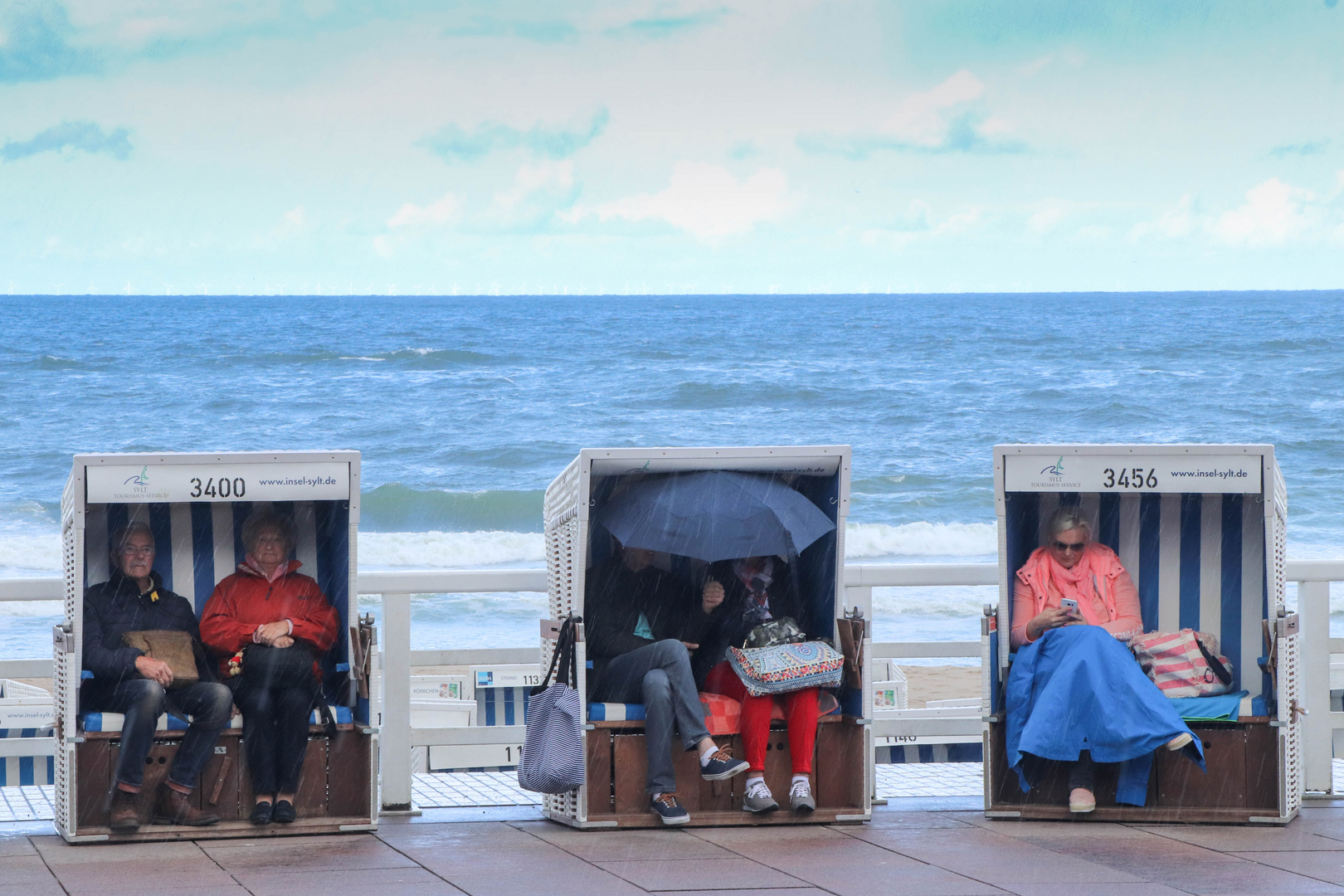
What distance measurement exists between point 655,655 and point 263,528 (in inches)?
57.5

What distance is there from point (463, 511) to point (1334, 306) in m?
44.9

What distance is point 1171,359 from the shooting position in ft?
137

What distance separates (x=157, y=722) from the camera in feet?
15.8

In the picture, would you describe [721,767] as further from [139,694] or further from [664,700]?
[139,694]

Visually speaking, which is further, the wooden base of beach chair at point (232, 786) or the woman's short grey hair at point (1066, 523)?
the woman's short grey hair at point (1066, 523)

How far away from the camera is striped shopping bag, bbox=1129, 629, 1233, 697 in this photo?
5.28 meters

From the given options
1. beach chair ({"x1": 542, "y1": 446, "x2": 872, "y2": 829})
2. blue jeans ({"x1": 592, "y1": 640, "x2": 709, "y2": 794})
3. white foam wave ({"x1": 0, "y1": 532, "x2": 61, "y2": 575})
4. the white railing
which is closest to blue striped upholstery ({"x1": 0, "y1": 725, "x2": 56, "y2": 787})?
the white railing

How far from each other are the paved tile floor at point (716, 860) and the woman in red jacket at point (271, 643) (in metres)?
0.23

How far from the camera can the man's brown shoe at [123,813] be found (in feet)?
15.6

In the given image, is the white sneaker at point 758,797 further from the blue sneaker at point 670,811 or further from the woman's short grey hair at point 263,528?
the woman's short grey hair at point 263,528

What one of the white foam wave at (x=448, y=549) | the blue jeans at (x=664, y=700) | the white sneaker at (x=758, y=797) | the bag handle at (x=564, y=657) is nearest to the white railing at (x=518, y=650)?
the bag handle at (x=564, y=657)

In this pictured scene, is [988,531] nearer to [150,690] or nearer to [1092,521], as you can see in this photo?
[1092,521]

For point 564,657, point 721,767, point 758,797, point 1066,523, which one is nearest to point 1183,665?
point 1066,523

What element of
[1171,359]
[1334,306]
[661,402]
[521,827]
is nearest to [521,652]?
[521,827]
